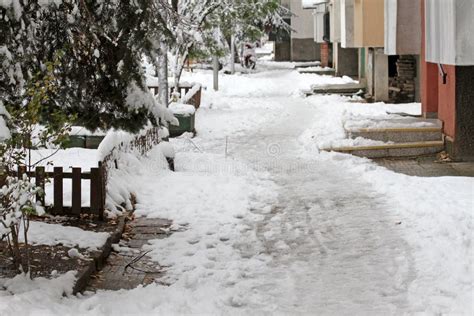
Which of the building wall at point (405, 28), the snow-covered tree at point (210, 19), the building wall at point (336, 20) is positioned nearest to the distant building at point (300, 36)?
the building wall at point (336, 20)

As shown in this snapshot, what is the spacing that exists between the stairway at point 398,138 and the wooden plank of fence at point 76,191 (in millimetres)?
7032

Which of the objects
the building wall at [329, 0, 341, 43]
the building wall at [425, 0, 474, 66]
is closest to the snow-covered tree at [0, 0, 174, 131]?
the building wall at [425, 0, 474, 66]

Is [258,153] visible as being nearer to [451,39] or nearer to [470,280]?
[451,39]

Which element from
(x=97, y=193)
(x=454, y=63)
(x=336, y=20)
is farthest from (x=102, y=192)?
(x=336, y=20)

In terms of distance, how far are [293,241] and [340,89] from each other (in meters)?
21.6

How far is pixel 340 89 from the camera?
3012cm

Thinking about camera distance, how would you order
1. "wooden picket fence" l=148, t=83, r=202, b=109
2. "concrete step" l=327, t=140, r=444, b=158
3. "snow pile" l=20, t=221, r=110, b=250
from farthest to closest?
"wooden picket fence" l=148, t=83, r=202, b=109 → "concrete step" l=327, t=140, r=444, b=158 → "snow pile" l=20, t=221, r=110, b=250

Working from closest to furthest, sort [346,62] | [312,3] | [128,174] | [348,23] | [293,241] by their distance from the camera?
1. [293,241]
2. [128,174]
3. [348,23]
4. [346,62]
5. [312,3]

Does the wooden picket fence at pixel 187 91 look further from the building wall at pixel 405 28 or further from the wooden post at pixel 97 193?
the wooden post at pixel 97 193

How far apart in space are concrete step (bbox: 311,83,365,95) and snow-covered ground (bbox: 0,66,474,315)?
45.0 feet

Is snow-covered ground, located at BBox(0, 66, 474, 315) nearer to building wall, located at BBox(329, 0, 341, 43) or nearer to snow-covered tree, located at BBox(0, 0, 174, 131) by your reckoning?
snow-covered tree, located at BBox(0, 0, 174, 131)

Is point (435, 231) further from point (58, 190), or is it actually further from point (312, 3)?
point (312, 3)

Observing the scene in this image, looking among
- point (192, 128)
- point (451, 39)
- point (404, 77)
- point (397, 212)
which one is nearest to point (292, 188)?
point (397, 212)

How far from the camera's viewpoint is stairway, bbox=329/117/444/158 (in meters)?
15.2
